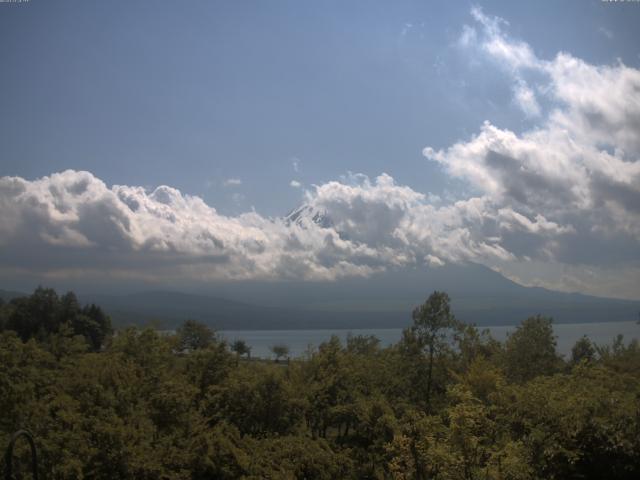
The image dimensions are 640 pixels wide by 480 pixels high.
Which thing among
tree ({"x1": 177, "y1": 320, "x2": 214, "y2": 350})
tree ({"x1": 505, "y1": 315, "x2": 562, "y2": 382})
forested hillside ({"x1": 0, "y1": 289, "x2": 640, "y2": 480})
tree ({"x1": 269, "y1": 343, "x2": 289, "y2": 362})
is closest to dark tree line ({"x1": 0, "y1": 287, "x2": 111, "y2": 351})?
tree ({"x1": 177, "y1": 320, "x2": 214, "y2": 350})

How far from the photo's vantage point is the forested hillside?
16.7 m

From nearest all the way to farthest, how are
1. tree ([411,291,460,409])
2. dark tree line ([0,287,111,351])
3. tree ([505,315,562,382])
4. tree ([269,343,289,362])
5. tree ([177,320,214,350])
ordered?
tree ([411,291,460,409])
tree ([505,315,562,382])
tree ([177,320,214,350])
tree ([269,343,289,362])
dark tree line ([0,287,111,351])

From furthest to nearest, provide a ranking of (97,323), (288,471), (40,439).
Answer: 1. (97,323)
2. (288,471)
3. (40,439)

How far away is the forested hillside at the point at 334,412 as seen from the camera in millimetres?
16734

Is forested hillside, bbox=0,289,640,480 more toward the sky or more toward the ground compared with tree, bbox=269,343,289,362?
more toward the sky

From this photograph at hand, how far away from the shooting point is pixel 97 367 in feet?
92.9

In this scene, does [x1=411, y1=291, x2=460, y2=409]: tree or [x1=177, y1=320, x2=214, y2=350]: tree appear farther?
[x1=177, y1=320, x2=214, y2=350]: tree

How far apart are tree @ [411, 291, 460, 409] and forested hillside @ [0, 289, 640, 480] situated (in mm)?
80

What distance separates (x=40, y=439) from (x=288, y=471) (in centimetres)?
917

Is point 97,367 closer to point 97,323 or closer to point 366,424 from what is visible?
point 366,424

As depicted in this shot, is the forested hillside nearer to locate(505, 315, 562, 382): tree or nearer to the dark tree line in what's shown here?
locate(505, 315, 562, 382): tree

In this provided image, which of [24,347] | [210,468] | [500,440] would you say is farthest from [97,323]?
[500,440]

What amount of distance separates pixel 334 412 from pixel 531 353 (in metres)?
16.9

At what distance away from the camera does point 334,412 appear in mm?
29641
